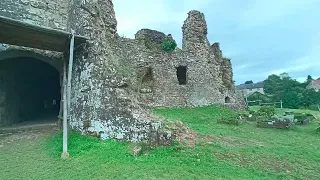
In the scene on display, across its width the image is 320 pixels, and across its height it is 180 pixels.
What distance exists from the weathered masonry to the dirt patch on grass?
4.79 feet

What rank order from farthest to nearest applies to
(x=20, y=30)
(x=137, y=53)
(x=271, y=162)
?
(x=137, y=53) < (x=20, y=30) < (x=271, y=162)

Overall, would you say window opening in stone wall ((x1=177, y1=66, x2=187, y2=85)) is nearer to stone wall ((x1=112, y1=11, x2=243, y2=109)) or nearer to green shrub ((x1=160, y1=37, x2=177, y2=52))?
stone wall ((x1=112, y1=11, x2=243, y2=109))

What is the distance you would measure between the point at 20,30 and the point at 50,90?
11.0 m

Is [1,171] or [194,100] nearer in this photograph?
[1,171]

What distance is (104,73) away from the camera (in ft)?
27.3

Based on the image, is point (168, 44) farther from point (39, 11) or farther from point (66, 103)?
point (66, 103)

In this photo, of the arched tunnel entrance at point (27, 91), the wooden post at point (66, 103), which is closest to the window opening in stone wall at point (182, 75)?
the arched tunnel entrance at point (27, 91)

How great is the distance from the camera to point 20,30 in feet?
25.3

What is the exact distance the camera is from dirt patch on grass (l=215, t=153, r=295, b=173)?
6.45 m

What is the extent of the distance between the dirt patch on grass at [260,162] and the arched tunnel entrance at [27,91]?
8127 mm

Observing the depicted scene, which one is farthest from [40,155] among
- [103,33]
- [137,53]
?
[137,53]

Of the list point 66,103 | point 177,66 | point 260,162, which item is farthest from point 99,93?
point 177,66

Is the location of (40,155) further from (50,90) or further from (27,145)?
(50,90)

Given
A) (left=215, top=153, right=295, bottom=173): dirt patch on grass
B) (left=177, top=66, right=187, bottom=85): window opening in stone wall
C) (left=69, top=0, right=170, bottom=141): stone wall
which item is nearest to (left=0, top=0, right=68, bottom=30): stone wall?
(left=69, top=0, right=170, bottom=141): stone wall
